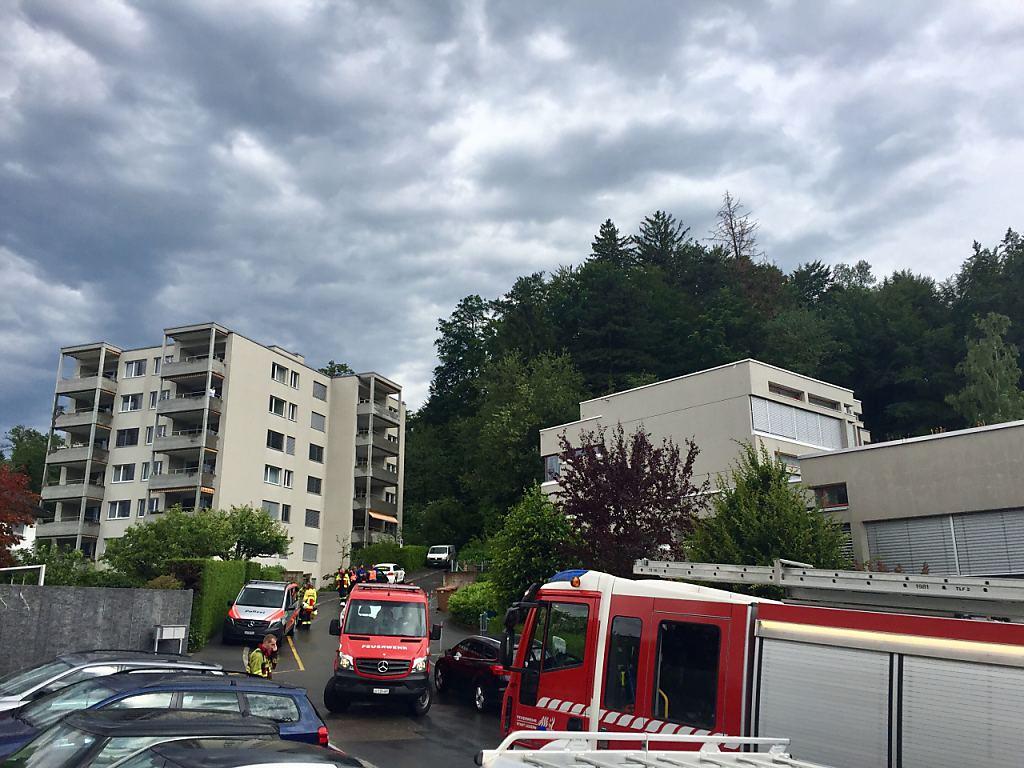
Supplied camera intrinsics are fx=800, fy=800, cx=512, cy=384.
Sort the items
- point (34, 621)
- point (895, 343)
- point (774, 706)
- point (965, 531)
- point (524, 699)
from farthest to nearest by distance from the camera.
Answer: point (895, 343)
point (965, 531)
point (34, 621)
point (524, 699)
point (774, 706)

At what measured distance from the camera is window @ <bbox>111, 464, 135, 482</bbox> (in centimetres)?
5475

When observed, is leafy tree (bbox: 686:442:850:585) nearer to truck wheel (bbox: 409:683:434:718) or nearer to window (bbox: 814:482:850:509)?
window (bbox: 814:482:850:509)

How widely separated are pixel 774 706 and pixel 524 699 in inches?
156

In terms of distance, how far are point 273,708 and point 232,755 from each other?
169 inches

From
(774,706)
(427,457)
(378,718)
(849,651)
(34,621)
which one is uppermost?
(427,457)

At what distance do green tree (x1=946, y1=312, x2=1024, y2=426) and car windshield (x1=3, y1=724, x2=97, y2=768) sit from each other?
4738 centimetres

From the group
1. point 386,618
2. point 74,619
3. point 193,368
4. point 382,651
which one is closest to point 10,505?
point 74,619

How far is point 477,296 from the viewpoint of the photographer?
87.5 meters

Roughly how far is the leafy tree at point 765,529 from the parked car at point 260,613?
46.1ft

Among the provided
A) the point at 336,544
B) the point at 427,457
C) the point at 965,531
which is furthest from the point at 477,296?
the point at 965,531

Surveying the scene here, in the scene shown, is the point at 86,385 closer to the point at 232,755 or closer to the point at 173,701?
the point at 173,701

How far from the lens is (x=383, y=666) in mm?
15555

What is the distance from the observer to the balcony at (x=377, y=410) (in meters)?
61.4

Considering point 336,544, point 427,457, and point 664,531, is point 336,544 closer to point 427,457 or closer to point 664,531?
point 427,457
